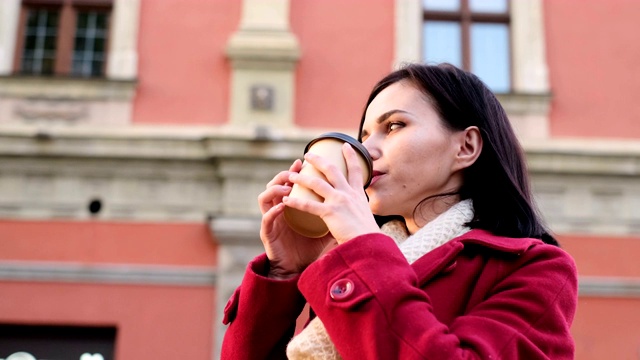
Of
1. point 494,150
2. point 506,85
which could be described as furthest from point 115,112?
point 494,150

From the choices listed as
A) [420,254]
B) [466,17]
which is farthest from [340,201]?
[466,17]

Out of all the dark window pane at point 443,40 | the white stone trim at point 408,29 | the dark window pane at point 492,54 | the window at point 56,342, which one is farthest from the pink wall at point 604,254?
the window at point 56,342

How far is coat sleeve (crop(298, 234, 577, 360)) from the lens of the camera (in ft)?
3.91

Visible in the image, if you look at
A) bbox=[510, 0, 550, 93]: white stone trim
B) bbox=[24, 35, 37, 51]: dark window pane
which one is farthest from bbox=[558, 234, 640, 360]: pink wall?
bbox=[24, 35, 37, 51]: dark window pane

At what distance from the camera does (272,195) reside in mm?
1484

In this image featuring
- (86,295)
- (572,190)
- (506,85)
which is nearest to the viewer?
(86,295)

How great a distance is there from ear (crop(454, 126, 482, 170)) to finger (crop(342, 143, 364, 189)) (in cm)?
25

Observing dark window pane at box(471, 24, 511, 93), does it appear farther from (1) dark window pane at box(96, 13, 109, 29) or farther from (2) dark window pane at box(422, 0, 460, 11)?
(1) dark window pane at box(96, 13, 109, 29)

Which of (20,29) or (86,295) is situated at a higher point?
(20,29)

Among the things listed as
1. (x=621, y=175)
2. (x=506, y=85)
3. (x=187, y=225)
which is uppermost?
(x=506, y=85)

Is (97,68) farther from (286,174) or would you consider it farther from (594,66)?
(286,174)

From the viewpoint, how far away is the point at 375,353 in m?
1.19

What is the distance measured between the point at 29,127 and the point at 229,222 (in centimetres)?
189

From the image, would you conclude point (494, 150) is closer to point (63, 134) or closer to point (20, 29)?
point (63, 134)
